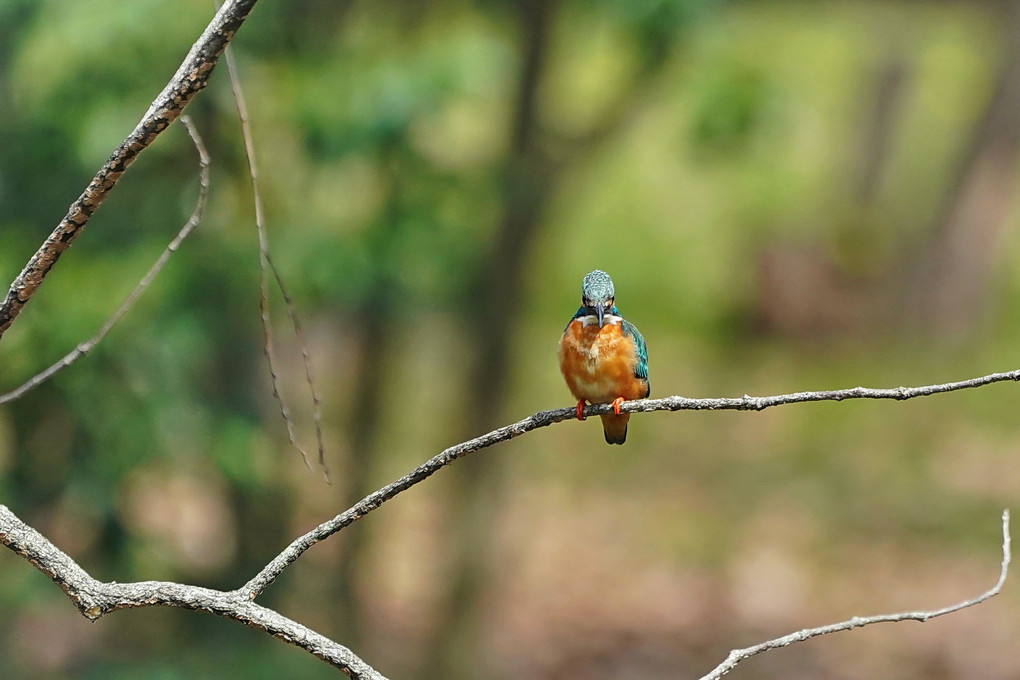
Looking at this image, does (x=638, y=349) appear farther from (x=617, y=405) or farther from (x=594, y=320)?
(x=617, y=405)

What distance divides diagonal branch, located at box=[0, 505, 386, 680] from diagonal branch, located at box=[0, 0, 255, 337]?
0.38m

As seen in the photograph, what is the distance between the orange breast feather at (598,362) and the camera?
8.70ft

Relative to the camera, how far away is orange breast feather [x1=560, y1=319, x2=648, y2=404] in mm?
2650

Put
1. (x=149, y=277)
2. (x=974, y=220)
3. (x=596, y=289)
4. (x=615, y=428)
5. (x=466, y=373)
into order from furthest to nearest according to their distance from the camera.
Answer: (x=974, y=220) → (x=466, y=373) → (x=615, y=428) → (x=596, y=289) → (x=149, y=277)

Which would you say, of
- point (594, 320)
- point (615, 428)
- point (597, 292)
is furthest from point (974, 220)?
point (597, 292)

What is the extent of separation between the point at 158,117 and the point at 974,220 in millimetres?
12008

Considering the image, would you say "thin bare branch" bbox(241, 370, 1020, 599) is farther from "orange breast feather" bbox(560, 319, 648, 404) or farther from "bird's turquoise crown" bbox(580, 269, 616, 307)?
"orange breast feather" bbox(560, 319, 648, 404)

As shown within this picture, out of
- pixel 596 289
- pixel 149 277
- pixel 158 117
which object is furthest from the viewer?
pixel 596 289

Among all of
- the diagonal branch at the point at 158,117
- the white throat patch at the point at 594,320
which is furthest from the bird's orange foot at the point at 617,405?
the diagonal branch at the point at 158,117

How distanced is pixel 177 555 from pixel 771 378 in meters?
7.91

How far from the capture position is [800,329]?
13.3 metres

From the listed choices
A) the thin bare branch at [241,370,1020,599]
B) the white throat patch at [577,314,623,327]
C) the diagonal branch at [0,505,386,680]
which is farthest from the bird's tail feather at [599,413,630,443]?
the diagonal branch at [0,505,386,680]

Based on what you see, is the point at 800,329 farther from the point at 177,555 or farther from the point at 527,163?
the point at 177,555

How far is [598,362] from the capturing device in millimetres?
2639
